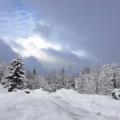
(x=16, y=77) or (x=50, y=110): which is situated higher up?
(x=16, y=77)

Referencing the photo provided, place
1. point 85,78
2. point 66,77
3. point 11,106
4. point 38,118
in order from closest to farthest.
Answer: point 38,118, point 11,106, point 85,78, point 66,77

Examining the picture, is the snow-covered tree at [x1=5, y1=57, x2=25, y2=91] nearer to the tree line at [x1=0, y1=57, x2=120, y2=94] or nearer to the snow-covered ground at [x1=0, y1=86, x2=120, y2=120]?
the tree line at [x1=0, y1=57, x2=120, y2=94]

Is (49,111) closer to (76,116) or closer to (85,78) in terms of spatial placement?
(76,116)

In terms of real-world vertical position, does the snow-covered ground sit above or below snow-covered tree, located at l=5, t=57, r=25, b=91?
below

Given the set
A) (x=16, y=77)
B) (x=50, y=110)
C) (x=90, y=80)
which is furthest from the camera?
(x=90, y=80)

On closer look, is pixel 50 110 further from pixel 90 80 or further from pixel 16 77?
pixel 90 80

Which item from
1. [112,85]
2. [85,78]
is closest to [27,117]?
[112,85]

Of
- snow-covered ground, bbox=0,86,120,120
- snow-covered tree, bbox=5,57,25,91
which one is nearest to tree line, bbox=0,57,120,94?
snow-covered tree, bbox=5,57,25,91

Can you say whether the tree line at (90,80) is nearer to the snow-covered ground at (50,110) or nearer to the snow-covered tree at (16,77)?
the snow-covered tree at (16,77)

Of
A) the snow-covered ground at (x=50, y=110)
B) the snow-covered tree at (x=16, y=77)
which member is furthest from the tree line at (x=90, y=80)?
the snow-covered ground at (x=50, y=110)

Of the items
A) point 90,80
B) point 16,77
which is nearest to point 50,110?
point 16,77

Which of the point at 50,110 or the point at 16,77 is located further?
the point at 16,77

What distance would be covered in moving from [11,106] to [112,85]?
207ft

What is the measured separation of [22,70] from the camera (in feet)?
189
